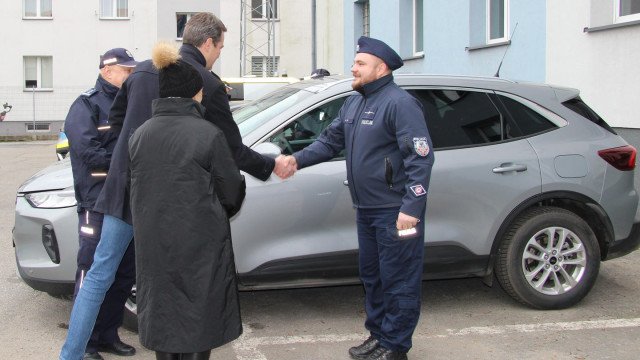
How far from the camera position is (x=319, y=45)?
21672 mm

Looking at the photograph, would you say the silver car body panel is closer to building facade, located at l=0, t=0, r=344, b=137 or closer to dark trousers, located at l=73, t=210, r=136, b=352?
dark trousers, located at l=73, t=210, r=136, b=352

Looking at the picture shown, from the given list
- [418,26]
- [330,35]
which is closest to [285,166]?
[418,26]

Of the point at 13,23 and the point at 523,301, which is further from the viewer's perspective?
the point at 13,23

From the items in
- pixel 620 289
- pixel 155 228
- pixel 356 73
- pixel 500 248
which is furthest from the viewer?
pixel 620 289

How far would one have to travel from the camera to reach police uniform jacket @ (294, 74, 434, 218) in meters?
3.53

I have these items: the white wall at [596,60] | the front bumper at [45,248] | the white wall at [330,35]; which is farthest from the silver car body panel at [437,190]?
the white wall at [330,35]

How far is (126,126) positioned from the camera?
346 centimetres

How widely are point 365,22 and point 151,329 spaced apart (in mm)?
15930

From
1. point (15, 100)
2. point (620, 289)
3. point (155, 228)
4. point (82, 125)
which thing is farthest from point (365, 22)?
point (15, 100)

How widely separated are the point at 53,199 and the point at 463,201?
2658mm

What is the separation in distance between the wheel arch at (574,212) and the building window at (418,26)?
9.76 m

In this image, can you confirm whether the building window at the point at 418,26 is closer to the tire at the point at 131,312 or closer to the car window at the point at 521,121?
the car window at the point at 521,121

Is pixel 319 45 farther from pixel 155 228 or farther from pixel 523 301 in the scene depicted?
pixel 155 228

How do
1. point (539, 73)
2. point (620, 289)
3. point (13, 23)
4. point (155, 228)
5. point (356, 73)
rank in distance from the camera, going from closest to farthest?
point (155, 228) < point (356, 73) < point (620, 289) < point (539, 73) < point (13, 23)
